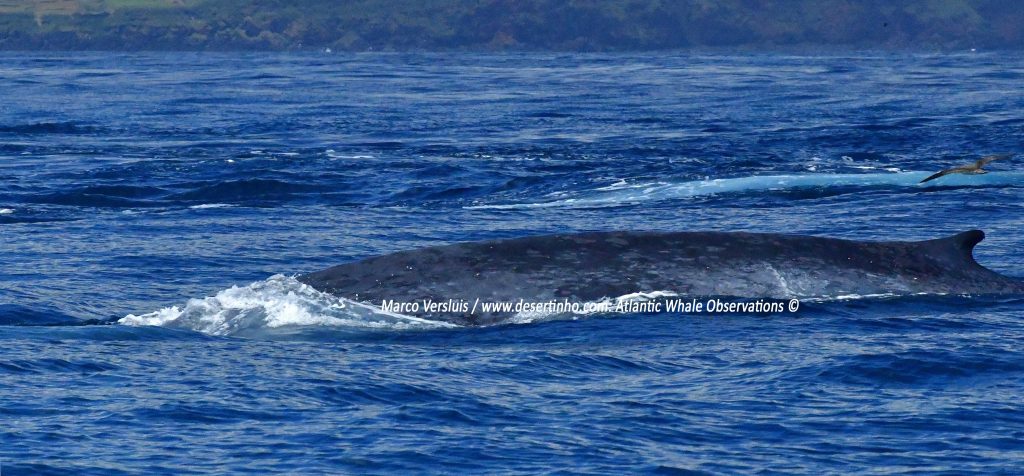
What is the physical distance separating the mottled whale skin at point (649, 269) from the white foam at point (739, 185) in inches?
423

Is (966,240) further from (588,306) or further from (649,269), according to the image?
(588,306)

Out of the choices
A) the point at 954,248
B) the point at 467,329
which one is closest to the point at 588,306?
the point at 467,329

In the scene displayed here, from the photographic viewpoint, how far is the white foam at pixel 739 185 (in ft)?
75.3

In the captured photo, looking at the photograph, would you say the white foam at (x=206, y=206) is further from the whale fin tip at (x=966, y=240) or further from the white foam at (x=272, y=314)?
the whale fin tip at (x=966, y=240)

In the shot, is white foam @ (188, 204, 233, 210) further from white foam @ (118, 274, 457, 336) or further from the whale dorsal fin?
the whale dorsal fin

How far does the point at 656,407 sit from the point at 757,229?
9645 mm

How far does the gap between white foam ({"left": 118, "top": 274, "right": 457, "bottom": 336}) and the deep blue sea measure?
2cm

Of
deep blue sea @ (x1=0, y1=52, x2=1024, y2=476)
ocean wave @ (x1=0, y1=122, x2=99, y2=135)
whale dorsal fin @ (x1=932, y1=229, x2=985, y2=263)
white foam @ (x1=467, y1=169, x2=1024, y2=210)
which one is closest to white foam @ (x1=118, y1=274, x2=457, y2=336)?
deep blue sea @ (x1=0, y1=52, x2=1024, y2=476)

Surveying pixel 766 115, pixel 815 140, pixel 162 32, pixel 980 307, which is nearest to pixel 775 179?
pixel 815 140

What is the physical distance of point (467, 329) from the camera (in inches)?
445

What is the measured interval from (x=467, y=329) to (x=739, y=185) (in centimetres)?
1336

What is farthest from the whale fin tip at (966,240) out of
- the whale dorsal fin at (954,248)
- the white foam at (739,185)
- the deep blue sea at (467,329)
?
the white foam at (739,185)

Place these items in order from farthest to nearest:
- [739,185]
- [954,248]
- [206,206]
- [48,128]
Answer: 1. [48,128]
2. [739,185]
3. [206,206]
4. [954,248]

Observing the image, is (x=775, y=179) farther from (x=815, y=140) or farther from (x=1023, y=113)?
(x=1023, y=113)
